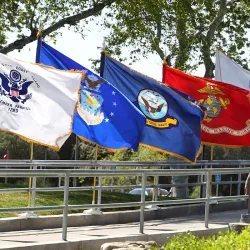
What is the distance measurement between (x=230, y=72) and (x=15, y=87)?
901cm

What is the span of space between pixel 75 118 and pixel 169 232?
3146 millimetres

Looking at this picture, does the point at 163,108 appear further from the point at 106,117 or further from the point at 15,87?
the point at 15,87

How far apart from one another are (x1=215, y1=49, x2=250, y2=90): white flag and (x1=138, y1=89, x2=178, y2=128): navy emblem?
425 cm

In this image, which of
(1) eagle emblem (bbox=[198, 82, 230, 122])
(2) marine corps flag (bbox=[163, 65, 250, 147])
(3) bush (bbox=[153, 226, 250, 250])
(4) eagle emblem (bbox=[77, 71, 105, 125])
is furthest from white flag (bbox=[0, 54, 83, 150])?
(1) eagle emblem (bbox=[198, 82, 230, 122])

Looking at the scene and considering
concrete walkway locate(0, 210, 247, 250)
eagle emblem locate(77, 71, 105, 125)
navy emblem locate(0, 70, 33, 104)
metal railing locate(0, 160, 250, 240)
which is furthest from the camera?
eagle emblem locate(77, 71, 105, 125)

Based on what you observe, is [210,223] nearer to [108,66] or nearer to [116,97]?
[116,97]

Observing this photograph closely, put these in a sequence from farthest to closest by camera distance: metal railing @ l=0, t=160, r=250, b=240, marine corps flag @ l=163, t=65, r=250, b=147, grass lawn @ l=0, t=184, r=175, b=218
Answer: marine corps flag @ l=163, t=65, r=250, b=147, grass lawn @ l=0, t=184, r=175, b=218, metal railing @ l=0, t=160, r=250, b=240

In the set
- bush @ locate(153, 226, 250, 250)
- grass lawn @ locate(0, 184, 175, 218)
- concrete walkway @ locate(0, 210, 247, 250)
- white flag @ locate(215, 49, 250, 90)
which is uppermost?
white flag @ locate(215, 49, 250, 90)

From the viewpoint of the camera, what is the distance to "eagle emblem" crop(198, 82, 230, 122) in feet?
61.5

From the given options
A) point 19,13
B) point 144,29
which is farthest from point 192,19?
point 19,13

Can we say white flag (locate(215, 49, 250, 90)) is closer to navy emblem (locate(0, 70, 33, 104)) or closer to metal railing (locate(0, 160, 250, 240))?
metal railing (locate(0, 160, 250, 240))

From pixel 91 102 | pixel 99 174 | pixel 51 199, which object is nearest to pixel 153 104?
pixel 91 102

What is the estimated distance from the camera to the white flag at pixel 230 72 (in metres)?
20.7

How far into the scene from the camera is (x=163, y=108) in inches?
659
